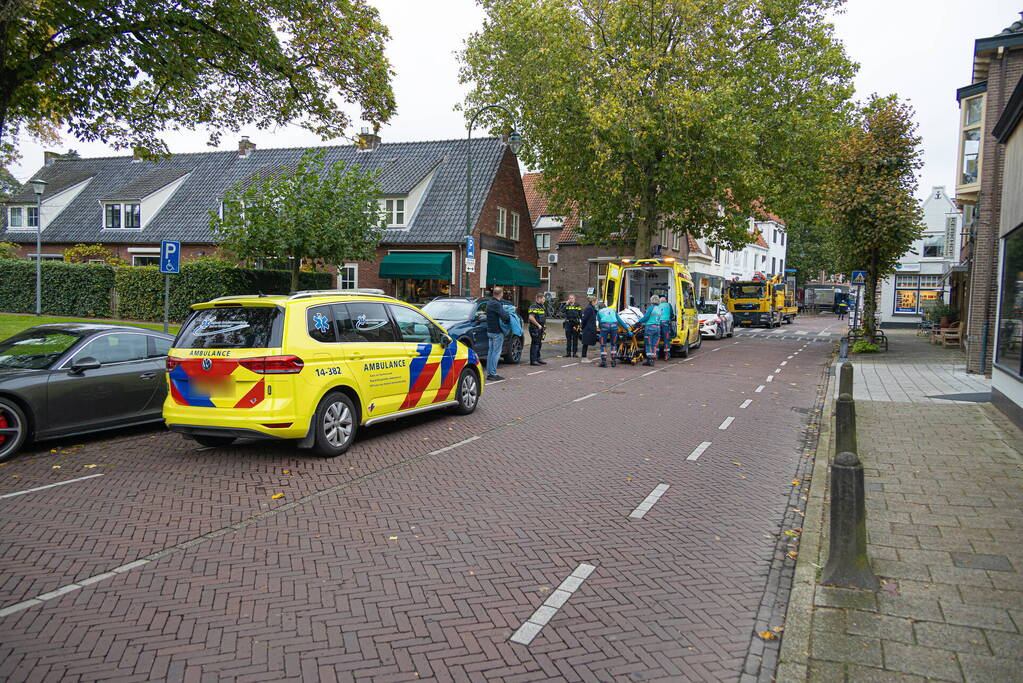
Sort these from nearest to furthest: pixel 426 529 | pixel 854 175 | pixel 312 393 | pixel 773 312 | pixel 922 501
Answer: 1. pixel 426 529
2. pixel 922 501
3. pixel 312 393
4. pixel 854 175
5. pixel 773 312

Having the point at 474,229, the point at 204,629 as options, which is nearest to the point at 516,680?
the point at 204,629

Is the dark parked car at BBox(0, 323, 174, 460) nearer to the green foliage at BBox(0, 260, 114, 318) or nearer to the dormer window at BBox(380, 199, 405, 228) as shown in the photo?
the green foliage at BBox(0, 260, 114, 318)

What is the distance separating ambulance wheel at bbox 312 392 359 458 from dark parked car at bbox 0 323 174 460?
2549 millimetres

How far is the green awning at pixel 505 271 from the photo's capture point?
29506 mm

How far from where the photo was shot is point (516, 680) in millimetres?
3158

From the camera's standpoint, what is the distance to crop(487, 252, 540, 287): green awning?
29.5m

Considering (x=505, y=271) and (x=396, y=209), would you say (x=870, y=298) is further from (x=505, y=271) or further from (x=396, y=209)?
(x=396, y=209)

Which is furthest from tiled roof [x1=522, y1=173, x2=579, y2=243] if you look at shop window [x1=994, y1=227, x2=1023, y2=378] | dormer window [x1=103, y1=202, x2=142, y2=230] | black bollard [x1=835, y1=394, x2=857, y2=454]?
black bollard [x1=835, y1=394, x2=857, y2=454]

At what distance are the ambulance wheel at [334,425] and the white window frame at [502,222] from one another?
25235 mm

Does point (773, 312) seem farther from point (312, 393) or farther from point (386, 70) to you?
point (312, 393)

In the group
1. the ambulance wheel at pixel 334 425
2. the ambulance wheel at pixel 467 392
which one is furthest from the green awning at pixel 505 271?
the ambulance wheel at pixel 334 425

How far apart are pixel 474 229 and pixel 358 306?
72.6 ft

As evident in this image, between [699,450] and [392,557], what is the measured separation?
444 cm

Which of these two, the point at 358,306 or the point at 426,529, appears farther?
the point at 358,306
